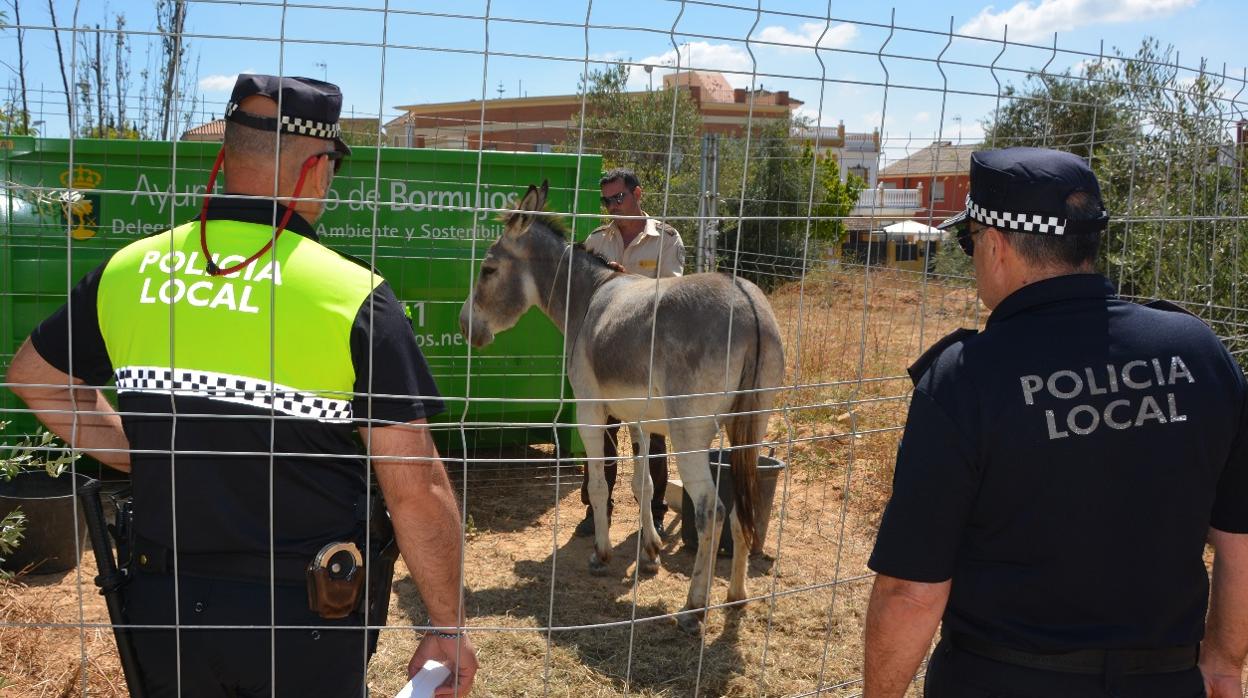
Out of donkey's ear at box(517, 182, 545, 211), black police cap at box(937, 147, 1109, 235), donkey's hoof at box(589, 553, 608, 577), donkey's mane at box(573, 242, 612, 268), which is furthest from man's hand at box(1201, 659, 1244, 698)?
donkey's mane at box(573, 242, 612, 268)

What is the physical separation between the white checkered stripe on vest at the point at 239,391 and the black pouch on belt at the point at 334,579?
314mm

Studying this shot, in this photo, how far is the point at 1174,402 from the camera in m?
2.06

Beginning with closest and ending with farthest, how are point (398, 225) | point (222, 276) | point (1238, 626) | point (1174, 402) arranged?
point (1174, 402) → point (222, 276) → point (1238, 626) → point (398, 225)

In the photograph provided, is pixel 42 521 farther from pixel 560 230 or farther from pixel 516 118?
pixel 516 118

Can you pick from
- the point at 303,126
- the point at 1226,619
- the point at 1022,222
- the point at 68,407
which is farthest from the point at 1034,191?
the point at 68,407

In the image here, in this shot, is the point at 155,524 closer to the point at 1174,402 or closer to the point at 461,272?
the point at 1174,402

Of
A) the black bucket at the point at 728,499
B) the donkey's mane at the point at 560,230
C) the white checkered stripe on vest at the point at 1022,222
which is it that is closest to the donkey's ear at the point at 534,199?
the donkey's mane at the point at 560,230

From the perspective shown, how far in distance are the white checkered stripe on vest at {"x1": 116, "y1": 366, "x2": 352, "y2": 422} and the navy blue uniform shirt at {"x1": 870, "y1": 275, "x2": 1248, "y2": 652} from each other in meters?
1.31

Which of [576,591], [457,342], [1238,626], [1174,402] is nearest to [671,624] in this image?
[576,591]

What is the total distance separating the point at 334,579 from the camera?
226 centimetres

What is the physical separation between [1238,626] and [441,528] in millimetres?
1999

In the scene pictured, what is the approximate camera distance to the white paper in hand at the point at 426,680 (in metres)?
2.37

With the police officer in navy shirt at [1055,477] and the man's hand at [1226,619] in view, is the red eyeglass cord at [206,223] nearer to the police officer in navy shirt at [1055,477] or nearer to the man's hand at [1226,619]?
the police officer in navy shirt at [1055,477]

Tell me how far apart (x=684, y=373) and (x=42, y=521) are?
3918 mm
